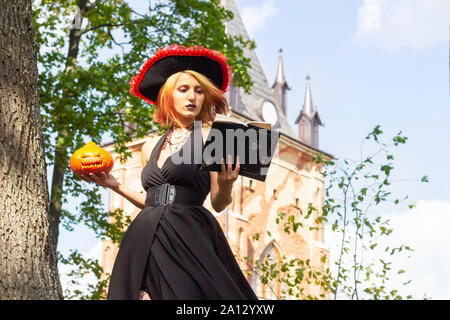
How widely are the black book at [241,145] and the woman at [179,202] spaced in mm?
56

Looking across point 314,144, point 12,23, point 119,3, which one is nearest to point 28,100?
point 12,23

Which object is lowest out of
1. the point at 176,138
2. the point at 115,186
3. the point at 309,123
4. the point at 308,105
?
the point at 115,186

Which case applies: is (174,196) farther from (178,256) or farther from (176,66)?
(176,66)

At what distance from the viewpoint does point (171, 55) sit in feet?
12.3

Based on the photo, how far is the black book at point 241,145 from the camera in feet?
10.0

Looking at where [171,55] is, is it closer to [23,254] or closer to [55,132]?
[23,254]

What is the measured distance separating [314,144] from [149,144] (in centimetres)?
3687

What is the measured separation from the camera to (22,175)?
12.8ft

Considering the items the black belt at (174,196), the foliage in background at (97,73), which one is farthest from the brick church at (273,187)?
the black belt at (174,196)

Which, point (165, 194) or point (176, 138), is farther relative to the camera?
point (176, 138)

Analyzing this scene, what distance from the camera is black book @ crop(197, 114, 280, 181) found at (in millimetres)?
3049

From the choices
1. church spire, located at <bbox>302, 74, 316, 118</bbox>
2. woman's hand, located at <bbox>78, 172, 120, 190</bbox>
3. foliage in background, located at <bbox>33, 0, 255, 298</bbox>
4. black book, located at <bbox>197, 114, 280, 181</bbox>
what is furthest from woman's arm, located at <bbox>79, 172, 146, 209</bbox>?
church spire, located at <bbox>302, 74, 316, 118</bbox>

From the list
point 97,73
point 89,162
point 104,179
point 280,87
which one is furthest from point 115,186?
point 280,87

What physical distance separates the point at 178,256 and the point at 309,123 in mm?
37935
